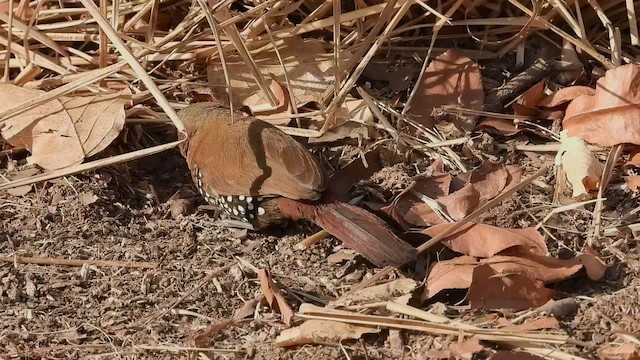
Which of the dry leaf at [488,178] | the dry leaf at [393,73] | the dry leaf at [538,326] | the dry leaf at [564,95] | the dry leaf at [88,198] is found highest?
the dry leaf at [393,73]

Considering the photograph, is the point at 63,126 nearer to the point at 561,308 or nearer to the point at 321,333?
the point at 321,333

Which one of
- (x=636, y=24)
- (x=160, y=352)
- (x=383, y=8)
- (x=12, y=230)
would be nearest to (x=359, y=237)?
(x=160, y=352)

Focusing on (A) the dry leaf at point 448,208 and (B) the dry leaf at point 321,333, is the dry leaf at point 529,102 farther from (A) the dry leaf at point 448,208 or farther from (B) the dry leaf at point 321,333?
(B) the dry leaf at point 321,333

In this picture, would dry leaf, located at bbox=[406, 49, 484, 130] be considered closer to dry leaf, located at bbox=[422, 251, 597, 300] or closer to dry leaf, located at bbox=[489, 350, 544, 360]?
dry leaf, located at bbox=[422, 251, 597, 300]

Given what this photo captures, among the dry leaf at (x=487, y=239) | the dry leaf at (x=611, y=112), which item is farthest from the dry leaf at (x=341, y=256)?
Answer: the dry leaf at (x=611, y=112)

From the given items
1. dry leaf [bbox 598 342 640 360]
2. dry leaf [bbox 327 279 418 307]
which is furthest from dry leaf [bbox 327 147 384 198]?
dry leaf [bbox 598 342 640 360]
